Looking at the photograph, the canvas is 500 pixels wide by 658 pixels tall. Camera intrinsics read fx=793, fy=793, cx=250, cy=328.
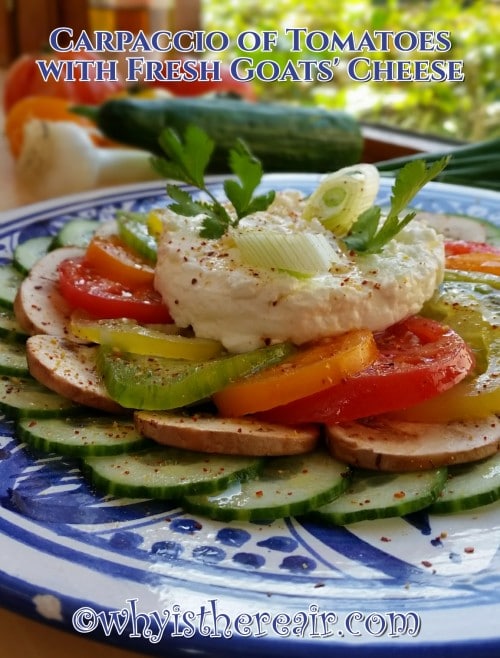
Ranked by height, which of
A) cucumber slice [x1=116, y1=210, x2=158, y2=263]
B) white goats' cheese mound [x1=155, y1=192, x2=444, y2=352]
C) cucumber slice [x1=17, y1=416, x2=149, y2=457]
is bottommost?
cucumber slice [x1=17, y1=416, x2=149, y2=457]

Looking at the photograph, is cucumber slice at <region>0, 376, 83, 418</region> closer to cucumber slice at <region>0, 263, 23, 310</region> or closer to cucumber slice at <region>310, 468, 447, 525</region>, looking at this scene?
cucumber slice at <region>0, 263, 23, 310</region>

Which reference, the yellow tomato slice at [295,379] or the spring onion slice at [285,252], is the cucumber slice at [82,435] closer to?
the yellow tomato slice at [295,379]

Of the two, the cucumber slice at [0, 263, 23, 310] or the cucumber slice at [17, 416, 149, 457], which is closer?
the cucumber slice at [17, 416, 149, 457]

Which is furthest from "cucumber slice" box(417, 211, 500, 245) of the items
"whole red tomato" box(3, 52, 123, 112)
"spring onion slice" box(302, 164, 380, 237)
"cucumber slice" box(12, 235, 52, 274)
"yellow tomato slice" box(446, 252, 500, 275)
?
"whole red tomato" box(3, 52, 123, 112)

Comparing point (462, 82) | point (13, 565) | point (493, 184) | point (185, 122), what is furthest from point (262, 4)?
point (13, 565)

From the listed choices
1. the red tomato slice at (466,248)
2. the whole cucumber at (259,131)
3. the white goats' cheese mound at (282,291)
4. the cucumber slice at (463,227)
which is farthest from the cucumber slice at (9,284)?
the whole cucumber at (259,131)

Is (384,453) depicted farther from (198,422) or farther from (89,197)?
(89,197)

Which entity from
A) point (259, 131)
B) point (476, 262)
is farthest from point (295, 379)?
point (259, 131)
